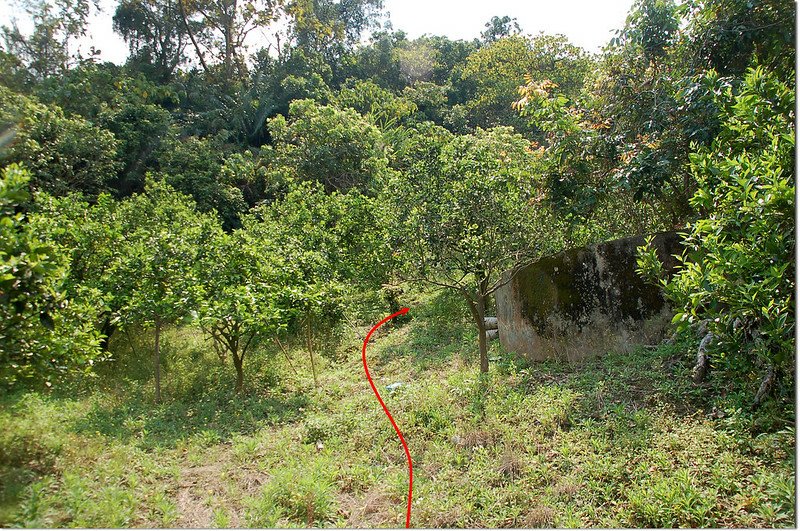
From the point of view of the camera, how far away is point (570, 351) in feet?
21.1

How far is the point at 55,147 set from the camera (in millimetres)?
12594

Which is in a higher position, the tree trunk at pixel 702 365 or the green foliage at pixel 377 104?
the green foliage at pixel 377 104

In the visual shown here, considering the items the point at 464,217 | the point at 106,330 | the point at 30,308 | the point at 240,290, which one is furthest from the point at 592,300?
the point at 106,330

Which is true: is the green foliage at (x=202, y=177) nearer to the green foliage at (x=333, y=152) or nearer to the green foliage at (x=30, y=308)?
the green foliage at (x=333, y=152)

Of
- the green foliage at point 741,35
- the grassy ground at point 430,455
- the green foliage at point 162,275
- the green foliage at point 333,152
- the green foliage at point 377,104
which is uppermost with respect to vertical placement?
the green foliage at point 377,104

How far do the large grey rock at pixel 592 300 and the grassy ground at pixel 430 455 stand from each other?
0.30m

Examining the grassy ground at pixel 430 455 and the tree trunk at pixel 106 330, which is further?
the tree trunk at pixel 106 330

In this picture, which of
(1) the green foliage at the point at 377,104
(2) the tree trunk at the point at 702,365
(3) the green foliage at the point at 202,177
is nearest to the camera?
(2) the tree trunk at the point at 702,365

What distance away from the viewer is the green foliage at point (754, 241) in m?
3.33

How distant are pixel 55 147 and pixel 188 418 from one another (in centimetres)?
1024

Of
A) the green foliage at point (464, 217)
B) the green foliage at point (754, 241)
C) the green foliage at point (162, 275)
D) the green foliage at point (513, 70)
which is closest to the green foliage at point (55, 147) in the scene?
the green foliage at point (162, 275)

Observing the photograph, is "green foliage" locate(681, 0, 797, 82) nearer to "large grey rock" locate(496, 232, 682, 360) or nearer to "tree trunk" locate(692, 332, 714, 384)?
"large grey rock" locate(496, 232, 682, 360)

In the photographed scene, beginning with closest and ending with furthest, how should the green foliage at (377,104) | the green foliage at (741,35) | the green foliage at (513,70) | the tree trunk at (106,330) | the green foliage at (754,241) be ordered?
the green foliage at (754,241)
the green foliage at (741,35)
the tree trunk at (106,330)
the green foliage at (513,70)
the green foliage at (377,104)

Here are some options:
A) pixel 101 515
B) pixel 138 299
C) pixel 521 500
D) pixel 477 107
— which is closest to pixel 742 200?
pixel 521 500
